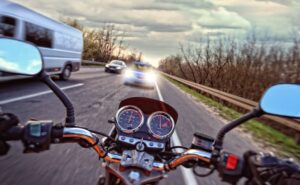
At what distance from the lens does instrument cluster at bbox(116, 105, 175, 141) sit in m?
2.57

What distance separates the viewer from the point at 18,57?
7.61 ft

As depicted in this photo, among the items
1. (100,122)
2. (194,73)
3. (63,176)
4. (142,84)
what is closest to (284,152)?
(100,122)

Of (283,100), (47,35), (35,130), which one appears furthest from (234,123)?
(47,35)

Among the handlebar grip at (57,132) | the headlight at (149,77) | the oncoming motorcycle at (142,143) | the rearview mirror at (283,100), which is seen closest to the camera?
the oncoming motorcycle at (142,143)

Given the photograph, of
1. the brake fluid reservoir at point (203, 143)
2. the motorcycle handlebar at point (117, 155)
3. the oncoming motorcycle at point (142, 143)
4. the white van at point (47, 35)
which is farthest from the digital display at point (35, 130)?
the white van at point (47, 35)

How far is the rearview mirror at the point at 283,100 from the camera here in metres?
2.07

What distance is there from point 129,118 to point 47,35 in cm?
1585

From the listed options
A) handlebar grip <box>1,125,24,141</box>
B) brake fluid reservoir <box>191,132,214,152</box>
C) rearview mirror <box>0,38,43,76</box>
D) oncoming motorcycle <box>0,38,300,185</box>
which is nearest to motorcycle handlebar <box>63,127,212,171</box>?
oncoming motorcycle <box>0,38,300,185</box>

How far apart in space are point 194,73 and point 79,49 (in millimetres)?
29071

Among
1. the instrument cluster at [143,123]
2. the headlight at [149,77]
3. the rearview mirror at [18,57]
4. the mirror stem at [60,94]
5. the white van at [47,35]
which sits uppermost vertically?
the rearview mirror at [18,57]

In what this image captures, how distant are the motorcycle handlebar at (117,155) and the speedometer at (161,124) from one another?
31cm

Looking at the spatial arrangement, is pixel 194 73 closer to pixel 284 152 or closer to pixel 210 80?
pixel 210 80

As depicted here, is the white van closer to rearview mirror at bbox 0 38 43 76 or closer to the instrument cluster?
the instrument cluster

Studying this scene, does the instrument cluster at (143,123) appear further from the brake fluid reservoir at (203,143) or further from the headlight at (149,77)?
the headlight at (149,77)
